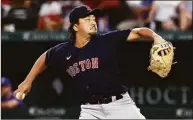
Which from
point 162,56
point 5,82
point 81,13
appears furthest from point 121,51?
point 162,56

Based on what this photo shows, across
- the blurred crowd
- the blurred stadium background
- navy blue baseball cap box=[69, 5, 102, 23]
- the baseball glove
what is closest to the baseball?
navy blue baseball cap box=[69, 5, 102, 23]

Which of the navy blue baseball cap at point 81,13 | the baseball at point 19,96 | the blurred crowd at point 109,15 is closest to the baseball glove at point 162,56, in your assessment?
the navy blue baseball cap at point 81,13

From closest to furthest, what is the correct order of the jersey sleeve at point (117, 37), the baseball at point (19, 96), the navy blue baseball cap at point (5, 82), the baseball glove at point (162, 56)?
1. the baseball glove at point (162, 56)
2. the jersey sleeve at point (117, 37)
3. the baseball at point (19, 96)
4. the navy blue baseball cap at point (5, 82)

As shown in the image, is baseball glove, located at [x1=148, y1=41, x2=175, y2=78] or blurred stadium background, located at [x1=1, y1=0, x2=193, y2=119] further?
blurred stadium background, located at [x1=1, y1=0, x2=193, y2=119]

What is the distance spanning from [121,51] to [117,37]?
466 centimetres

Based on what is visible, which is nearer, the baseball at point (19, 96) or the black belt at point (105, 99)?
the black belt at point (105, 99)

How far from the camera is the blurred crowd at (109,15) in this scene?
420 inches

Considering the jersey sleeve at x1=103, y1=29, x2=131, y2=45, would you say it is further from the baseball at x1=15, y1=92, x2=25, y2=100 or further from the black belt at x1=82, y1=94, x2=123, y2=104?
the baseball at x1=15, y1=92, x2=25, y2=100

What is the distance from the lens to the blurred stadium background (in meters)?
10.6

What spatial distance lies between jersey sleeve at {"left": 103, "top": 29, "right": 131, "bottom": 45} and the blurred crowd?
4.21m

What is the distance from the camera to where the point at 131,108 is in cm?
631

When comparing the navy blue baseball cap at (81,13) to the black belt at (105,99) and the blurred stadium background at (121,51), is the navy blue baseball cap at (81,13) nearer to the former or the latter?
the black belt at (105,99)

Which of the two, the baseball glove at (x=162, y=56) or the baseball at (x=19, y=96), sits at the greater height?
the baseball glove at (x=162, y=56)

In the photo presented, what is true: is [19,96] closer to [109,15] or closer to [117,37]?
[117,37]
